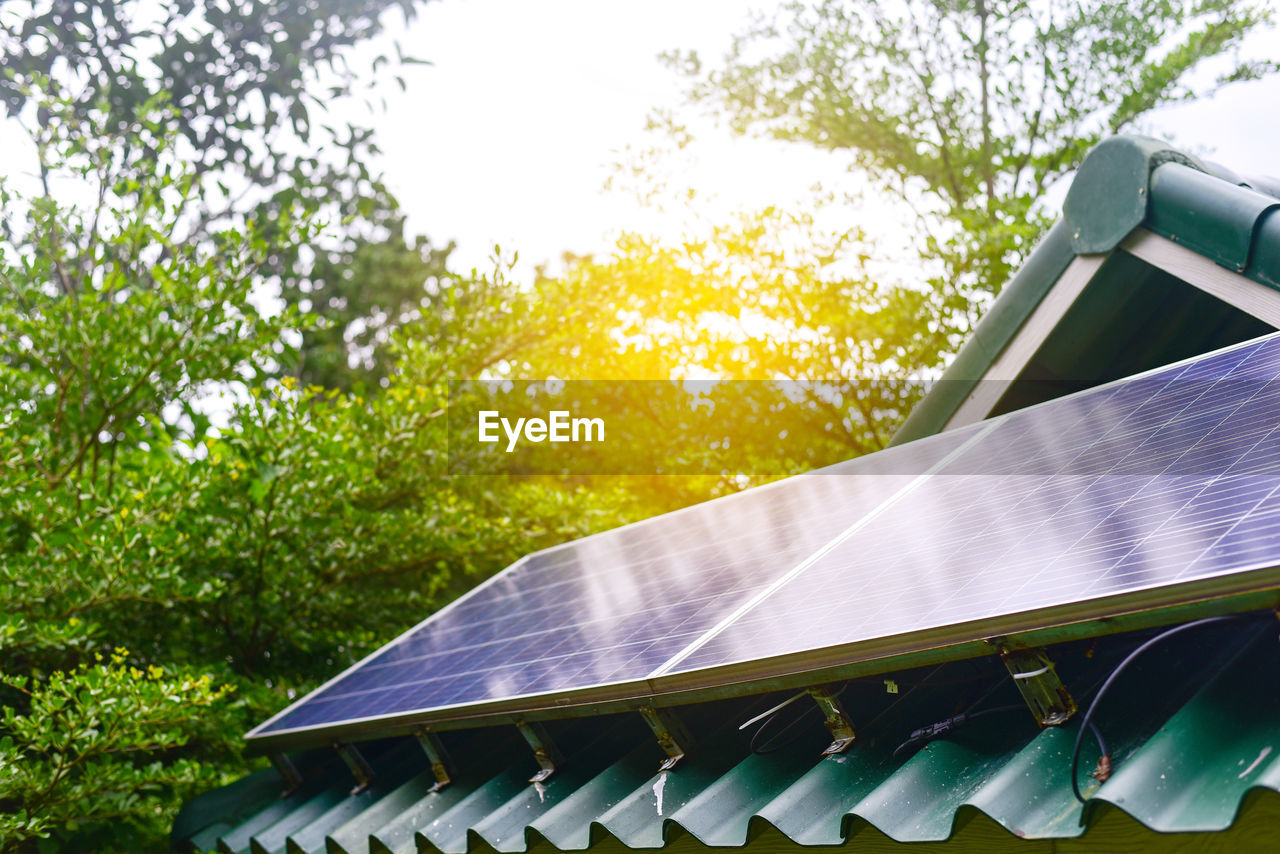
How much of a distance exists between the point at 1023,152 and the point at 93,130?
19255mm

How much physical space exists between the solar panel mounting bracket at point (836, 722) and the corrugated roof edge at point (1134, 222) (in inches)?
107

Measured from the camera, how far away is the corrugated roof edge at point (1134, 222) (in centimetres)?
425

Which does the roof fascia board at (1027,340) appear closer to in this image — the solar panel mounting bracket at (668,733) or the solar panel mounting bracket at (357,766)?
the solar panel mounting bracket at (668,733)

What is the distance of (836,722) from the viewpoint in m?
3.12

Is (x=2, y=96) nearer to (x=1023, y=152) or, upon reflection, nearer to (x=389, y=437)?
(x=389, y=437)

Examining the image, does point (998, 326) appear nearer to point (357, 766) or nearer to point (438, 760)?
point (438, 760)

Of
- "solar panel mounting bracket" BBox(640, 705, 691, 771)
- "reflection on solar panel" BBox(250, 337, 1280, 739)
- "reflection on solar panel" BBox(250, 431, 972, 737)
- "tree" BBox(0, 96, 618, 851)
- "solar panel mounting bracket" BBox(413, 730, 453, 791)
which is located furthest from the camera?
"tree" BBox(0, 96, 618, 851)

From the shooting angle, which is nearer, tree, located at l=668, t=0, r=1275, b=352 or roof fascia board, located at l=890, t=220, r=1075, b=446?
roof fascia board, located at l=890, t=220, r=1075, b=446

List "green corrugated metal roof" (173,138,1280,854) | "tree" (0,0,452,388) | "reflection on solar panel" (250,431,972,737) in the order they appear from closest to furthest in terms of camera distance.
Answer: "green corrugated metal roof" (173,138,1280,854), "reflection on solar panel" (250,431,972,737), "tree" (0,0,452,388)

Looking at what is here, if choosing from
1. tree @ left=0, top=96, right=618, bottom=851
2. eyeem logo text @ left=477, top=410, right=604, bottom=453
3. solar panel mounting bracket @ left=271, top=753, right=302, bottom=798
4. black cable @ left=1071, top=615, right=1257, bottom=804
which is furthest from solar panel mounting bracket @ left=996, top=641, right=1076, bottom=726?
eyeem logo text @ left=477, top=410, right=604, bottom=453

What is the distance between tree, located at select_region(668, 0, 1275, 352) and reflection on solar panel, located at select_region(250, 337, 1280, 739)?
52.1 ft

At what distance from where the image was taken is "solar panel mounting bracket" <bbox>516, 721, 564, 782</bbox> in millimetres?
4211

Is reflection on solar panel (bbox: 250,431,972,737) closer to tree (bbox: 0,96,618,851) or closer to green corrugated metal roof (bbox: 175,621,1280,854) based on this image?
green corrugated metal roof (bbox: 175,621,1280,854)

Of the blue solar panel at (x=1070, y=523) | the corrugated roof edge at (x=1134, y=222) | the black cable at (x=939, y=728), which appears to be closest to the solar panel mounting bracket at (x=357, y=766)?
the blue solar panel at (x=1070, y=523)
